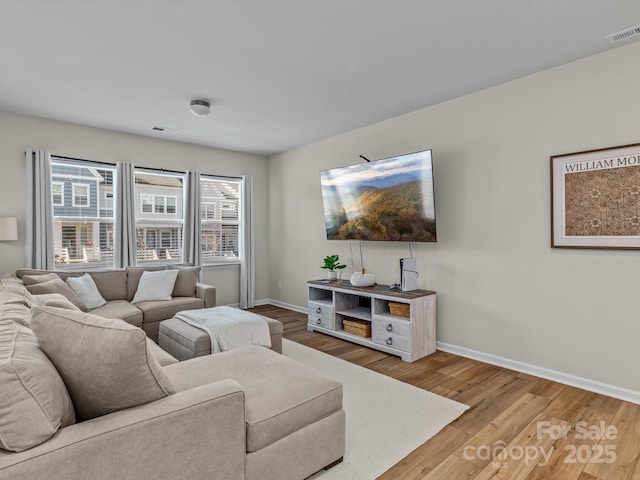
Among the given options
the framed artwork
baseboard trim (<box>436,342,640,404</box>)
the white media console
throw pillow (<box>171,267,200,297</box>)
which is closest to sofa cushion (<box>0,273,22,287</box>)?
throw pillow (<box>171,267,200,297</box>)

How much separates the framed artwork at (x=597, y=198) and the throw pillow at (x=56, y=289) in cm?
444

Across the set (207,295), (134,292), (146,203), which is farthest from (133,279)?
(146,203)

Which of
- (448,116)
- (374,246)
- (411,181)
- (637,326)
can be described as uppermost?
(448,116)

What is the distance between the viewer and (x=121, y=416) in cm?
129

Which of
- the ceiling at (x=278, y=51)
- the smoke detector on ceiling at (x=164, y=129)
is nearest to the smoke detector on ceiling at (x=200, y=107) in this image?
the ceiling at (x=278, y=51)

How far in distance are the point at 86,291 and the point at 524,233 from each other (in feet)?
14.6

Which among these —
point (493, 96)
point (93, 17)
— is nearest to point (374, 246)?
point (493, 96)

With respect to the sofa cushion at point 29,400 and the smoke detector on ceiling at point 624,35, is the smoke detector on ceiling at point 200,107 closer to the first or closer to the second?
the sofa cushion at point 29,400

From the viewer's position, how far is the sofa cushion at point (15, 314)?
1.76 m

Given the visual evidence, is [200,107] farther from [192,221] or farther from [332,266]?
[332,266]

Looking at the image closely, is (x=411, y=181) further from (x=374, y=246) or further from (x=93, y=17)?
(x=93, y=17)

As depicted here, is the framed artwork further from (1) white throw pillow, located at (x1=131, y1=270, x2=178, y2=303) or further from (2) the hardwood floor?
(1) white throw pillow, located at (x1=131, y1=270, x2=178, y2=303)

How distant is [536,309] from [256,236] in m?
4.34

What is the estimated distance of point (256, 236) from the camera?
6.21 meters
